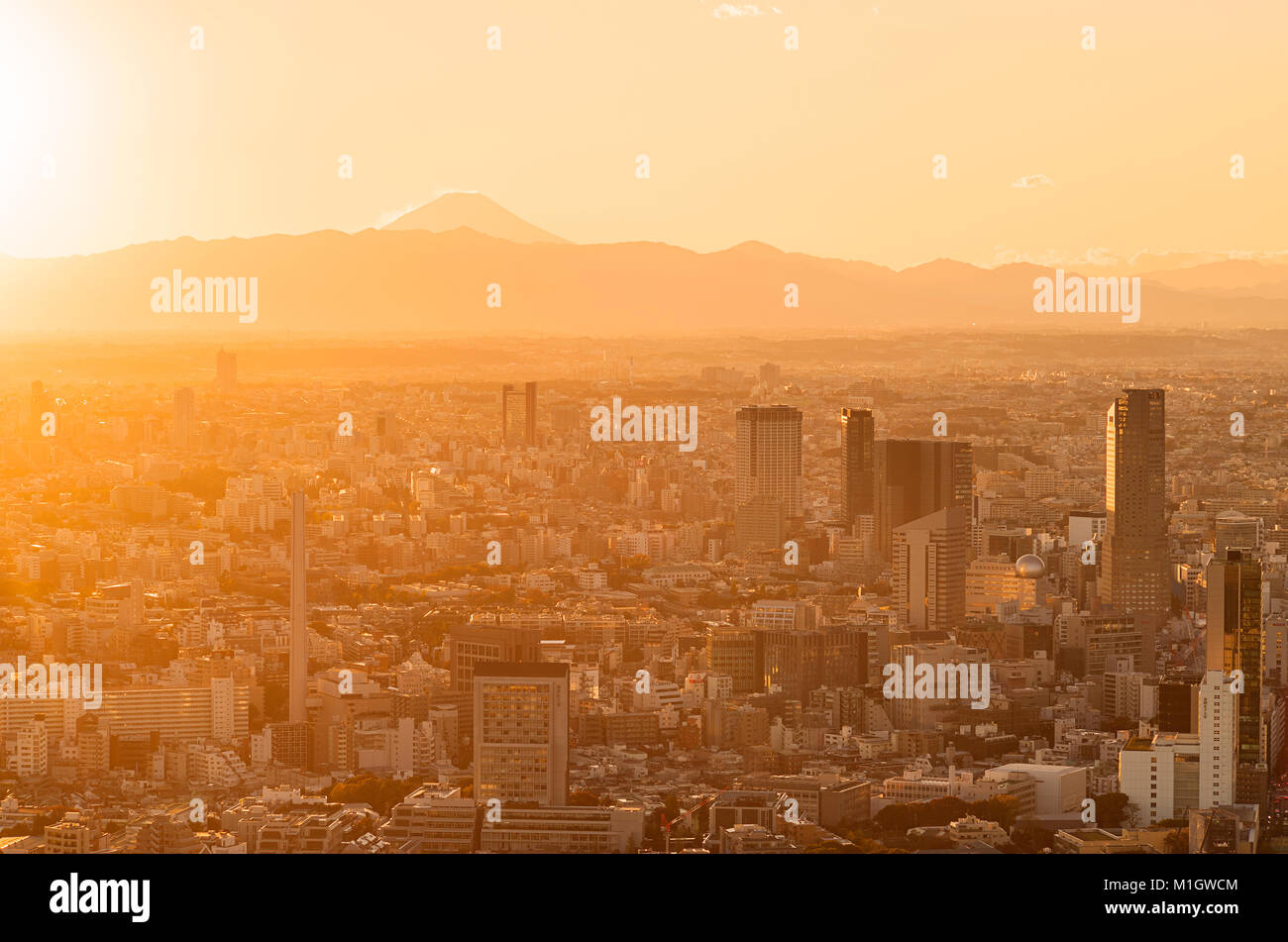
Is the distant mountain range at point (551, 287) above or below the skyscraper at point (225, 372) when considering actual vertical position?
above

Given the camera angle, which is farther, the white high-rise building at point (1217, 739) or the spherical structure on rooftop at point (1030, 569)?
Answer: the spherical structure on rooftop at point (1030, 569)

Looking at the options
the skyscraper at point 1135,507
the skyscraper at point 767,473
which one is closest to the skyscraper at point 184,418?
the skyscraper at point 767,473

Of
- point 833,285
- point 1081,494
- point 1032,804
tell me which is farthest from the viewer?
point 1081,494

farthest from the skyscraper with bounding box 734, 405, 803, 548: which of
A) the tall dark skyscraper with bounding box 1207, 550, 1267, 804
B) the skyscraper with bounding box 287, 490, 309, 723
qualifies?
the tall dark skyscraper with bounding box 1207, 550, 1267, 804

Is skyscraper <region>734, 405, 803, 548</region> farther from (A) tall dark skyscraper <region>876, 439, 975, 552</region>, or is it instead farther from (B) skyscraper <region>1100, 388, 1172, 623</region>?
(B) skyscraper <region>1100, 388, 1172, 623</region>

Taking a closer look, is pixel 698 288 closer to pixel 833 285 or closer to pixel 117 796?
pixel 833 285

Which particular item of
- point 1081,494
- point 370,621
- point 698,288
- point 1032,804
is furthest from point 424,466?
point 1032,804

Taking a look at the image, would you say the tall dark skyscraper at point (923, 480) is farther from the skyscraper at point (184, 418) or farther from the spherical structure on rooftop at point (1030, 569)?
the skyscraper at point (184, 418)

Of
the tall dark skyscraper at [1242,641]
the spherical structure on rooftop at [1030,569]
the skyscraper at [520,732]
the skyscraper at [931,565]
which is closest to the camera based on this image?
the skyscraper at [520,732]
